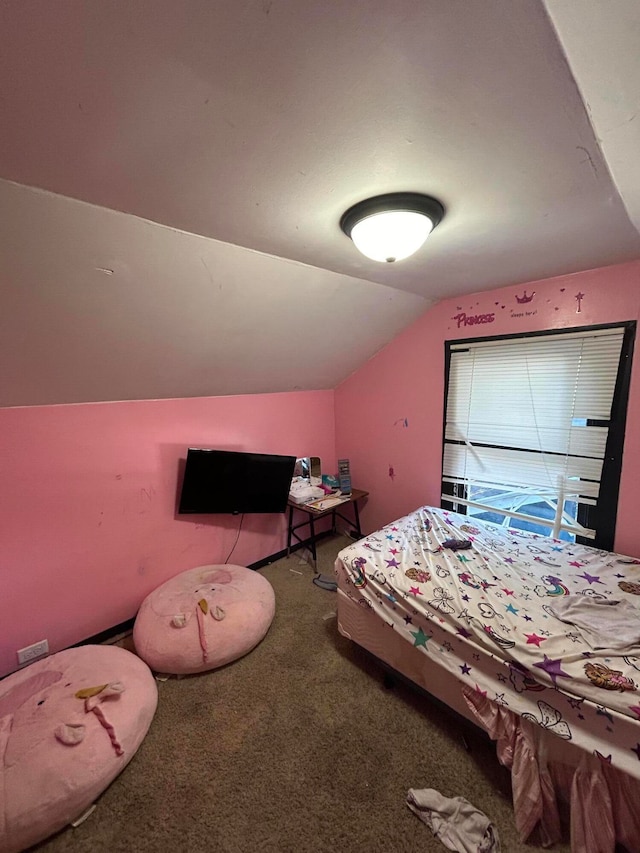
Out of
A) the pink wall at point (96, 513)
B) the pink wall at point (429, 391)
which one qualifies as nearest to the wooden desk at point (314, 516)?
the pink wall at point (429, 391)

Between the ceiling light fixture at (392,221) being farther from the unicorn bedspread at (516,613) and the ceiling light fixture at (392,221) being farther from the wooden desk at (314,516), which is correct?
the wooden desk at (314,516)

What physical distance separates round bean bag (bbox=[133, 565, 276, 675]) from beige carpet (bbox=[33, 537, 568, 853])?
0.13 metres

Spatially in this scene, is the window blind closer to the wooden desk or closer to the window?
the window

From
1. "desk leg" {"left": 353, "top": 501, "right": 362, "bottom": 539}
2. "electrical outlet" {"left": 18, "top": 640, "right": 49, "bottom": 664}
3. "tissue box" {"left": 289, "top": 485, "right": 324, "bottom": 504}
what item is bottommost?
"electrical outlet" {"left": 18, "top": 640, "right": 49, "bottom": 664}

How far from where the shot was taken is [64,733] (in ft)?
4.54

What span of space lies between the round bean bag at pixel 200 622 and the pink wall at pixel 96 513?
26cm

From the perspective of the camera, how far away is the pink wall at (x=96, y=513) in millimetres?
1840

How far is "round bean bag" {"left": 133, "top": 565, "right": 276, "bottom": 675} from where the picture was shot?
1.91 meters

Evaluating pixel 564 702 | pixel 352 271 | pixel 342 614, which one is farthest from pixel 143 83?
pixel 342 614

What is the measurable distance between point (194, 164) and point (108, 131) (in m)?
0.20

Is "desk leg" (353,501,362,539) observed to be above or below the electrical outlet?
above

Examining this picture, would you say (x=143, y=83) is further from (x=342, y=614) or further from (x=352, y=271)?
(x=342, y=614)

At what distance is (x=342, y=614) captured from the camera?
2070 mm

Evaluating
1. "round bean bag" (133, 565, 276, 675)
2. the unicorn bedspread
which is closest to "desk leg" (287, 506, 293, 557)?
"round bean bag" (133, 565, 276, 675)
